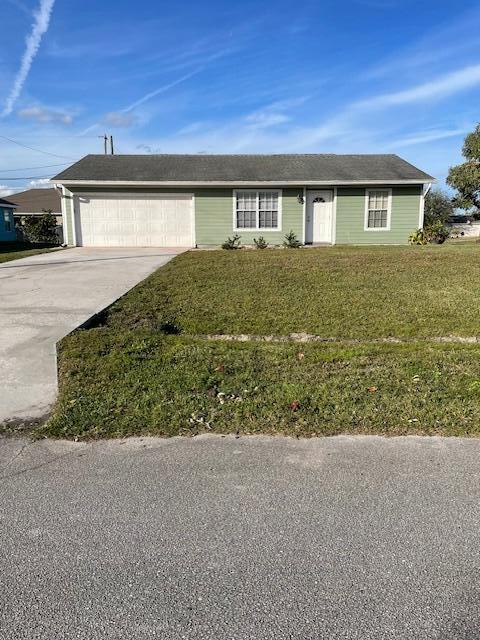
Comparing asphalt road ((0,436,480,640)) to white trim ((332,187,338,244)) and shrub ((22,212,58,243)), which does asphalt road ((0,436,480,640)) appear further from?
shrub ((22,212,58,243))

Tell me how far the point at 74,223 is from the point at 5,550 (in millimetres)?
18717

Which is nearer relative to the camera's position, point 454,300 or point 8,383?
point 8,383

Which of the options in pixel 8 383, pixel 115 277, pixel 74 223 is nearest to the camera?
pixel 8 383

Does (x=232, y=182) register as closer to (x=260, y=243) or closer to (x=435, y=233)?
(x=260, y=243)

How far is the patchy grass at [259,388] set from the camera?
3906 mm

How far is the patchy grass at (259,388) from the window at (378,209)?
1468 centimetres

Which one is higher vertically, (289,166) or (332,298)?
(289,166)

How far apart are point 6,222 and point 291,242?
20.3 meters

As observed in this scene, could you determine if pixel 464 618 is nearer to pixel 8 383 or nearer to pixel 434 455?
pixel 434 455

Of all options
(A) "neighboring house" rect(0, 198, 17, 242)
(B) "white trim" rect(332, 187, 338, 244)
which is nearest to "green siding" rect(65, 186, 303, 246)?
(B) "white trim" rect(332, 187, 338, 244)

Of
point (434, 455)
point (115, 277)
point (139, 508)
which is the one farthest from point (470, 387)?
point (115, 277)

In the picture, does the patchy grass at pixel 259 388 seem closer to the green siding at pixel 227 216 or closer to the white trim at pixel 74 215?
the green siding at pixel 227 216

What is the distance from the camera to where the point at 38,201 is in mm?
41938

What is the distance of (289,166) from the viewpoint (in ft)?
68.1
